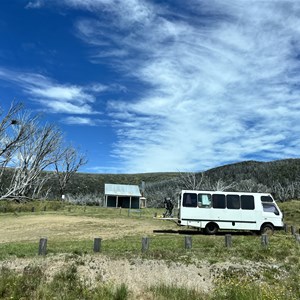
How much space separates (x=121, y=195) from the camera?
62.2m

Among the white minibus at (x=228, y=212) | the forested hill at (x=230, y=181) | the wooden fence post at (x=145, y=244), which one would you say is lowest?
the wooden fence post at (x=145, y=244)

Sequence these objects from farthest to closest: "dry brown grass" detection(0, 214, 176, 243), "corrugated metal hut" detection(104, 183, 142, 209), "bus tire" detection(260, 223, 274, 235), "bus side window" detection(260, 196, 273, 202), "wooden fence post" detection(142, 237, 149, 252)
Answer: "corrugated metal hut" detection(104, 183, 142, 209) < "bus side window" detection(260, 196, 273, 202) < "bus tire" detection(260, 223, 274, 235) < "dry brown grass" detection(0, 214, 176, 243) < "wooden fence post" detection(142, 237, 149, 252)

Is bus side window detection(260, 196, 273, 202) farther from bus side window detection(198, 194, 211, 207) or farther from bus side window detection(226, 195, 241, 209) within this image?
bus side window detection(198, 194, 211, 207)

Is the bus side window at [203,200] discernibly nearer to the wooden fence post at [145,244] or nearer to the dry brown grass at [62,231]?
the dry brown grass at [62,231]

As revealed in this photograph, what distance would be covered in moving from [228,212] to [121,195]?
41205mm

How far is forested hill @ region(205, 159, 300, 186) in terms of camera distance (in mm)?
81312

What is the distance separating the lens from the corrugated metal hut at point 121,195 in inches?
2456

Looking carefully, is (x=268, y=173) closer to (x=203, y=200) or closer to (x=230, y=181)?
(x=230, y=181)

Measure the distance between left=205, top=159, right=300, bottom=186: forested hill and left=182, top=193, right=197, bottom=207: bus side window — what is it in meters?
59.1

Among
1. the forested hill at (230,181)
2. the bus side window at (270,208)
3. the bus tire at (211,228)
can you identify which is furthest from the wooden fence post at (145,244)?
the forested hill at (230,181)

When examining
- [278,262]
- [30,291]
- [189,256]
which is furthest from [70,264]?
[278,262]

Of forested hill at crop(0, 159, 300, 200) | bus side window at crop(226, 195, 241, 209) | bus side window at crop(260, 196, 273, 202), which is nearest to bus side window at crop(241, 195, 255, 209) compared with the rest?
bus side window at crop(226, 195, 241, 209)

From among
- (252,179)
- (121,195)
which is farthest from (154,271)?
(252,179)

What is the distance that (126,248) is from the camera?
1670 cm
